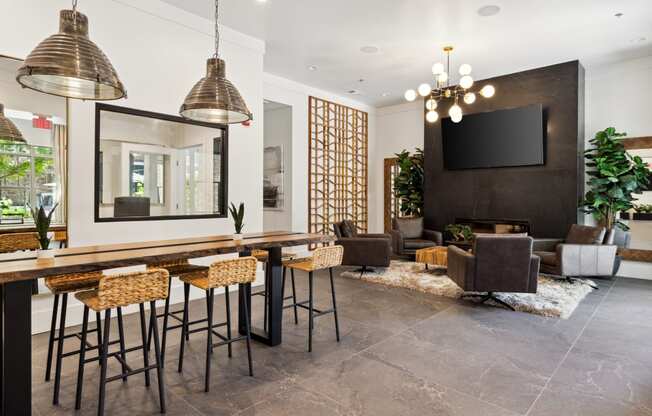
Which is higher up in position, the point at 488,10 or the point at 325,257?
the point at 488,10

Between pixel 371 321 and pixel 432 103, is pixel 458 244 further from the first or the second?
pixel 371 321

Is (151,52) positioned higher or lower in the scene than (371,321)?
higher

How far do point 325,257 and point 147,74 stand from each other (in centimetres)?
310

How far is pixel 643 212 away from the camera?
Result: 6273 millimetres

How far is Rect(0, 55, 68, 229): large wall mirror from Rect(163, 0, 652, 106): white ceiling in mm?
1914

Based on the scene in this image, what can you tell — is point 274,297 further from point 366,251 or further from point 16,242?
point 366,251

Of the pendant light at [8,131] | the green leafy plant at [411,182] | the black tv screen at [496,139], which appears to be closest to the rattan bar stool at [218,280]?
the pendant light at [8,131]

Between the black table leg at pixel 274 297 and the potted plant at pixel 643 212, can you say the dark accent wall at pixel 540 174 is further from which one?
the black table leg at pixel 274 297

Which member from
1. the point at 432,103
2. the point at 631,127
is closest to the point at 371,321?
the point at 432,103

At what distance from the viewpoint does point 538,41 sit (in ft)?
18.6

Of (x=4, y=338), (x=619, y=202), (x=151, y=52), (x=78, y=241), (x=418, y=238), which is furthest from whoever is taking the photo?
(x=418, y=238)

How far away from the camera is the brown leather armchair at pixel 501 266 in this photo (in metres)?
4.34

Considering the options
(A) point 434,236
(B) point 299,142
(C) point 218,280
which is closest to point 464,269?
(C) point 218,280

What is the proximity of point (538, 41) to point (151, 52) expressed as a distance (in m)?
5.37
